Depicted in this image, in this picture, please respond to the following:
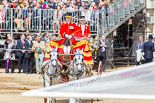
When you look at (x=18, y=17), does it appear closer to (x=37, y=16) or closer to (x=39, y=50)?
(x=37, y=16)

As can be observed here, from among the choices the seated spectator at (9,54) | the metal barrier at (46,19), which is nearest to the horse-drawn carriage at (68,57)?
the seated spectator at (9,54)

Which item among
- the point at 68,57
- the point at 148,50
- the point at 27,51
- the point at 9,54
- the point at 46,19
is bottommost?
the point at 9,54

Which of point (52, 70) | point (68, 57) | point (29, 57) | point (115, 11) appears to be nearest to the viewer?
point (52, 70)

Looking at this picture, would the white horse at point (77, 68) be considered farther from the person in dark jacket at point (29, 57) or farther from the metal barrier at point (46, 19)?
the metal barrier at point (46, 19)

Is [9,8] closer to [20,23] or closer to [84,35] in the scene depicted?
[20,23]

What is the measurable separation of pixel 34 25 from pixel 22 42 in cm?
157

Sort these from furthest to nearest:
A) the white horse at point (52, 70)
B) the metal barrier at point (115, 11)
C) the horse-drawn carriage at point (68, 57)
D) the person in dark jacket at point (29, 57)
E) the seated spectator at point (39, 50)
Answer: the metal barrier at point (115, 11) → the person in dark jacket at point (29, 57) → the seated spectator at point (39, 50) → the horse-drawn carriage at point (68, 57) → the white horse at point (52, 70)

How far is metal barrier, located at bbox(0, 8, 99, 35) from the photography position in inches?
851

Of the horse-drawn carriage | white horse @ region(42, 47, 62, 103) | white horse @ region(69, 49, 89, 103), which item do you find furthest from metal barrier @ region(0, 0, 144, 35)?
white horse @ region(42, 47, 62, 103)

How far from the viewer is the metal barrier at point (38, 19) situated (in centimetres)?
2161

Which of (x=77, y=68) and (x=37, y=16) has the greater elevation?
(x=37, y=16)

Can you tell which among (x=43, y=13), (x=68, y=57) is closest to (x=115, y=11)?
(x=43, y=13)

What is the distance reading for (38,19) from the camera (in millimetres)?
21828

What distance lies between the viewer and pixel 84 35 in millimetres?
12039
